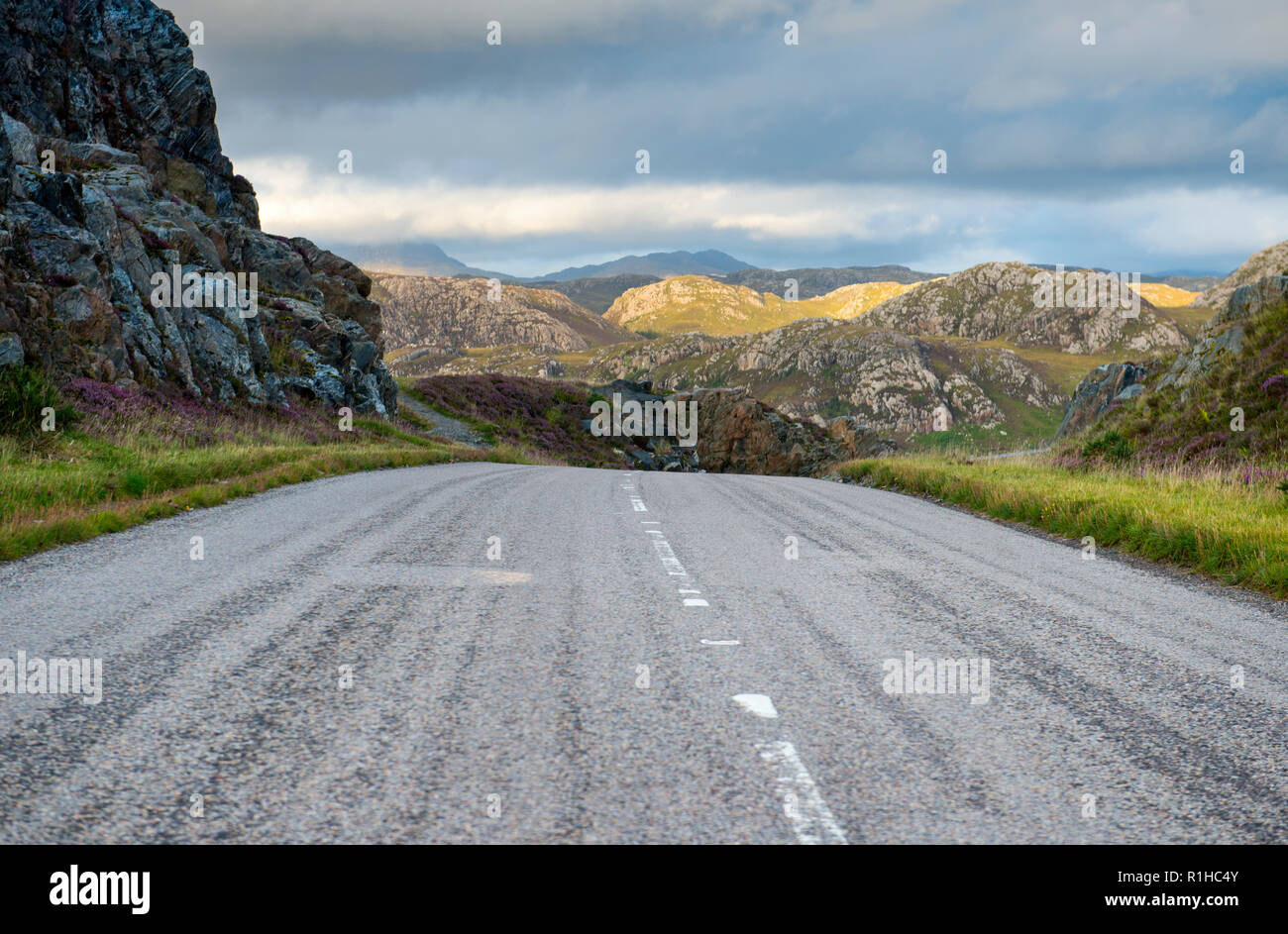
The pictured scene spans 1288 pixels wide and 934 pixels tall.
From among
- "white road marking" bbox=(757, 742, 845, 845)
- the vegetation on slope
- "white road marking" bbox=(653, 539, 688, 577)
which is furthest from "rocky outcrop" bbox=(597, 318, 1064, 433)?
"white road marking" bbox=(757, 742, 845, 845)

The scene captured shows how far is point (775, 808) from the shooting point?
11.4 feet

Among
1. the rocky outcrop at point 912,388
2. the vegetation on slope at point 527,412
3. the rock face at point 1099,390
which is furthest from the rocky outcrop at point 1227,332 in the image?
the rocky outcrop at point 912,388

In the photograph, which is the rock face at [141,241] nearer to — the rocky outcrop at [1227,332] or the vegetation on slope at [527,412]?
the vegetation on slope at [527,412]

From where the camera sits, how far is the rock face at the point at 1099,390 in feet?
103

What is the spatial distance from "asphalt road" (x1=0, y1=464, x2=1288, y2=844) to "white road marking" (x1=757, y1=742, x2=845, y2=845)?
0.7 inches

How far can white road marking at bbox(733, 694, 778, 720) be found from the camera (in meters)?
4.54

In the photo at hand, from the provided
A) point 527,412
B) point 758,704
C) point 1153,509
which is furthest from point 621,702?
point 527,412

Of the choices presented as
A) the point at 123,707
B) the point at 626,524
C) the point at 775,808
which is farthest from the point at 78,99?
the point at 775,808

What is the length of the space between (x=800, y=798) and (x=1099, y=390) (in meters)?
33.7

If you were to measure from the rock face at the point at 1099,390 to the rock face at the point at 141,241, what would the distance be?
28773 millimetres

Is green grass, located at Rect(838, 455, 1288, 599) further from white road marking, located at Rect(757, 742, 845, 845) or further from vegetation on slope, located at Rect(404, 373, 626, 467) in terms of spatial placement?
vegetation on slope, located at Rect(404, 373, 626, 467)

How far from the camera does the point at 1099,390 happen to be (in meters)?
32.7

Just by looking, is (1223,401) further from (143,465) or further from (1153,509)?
(143,465)
